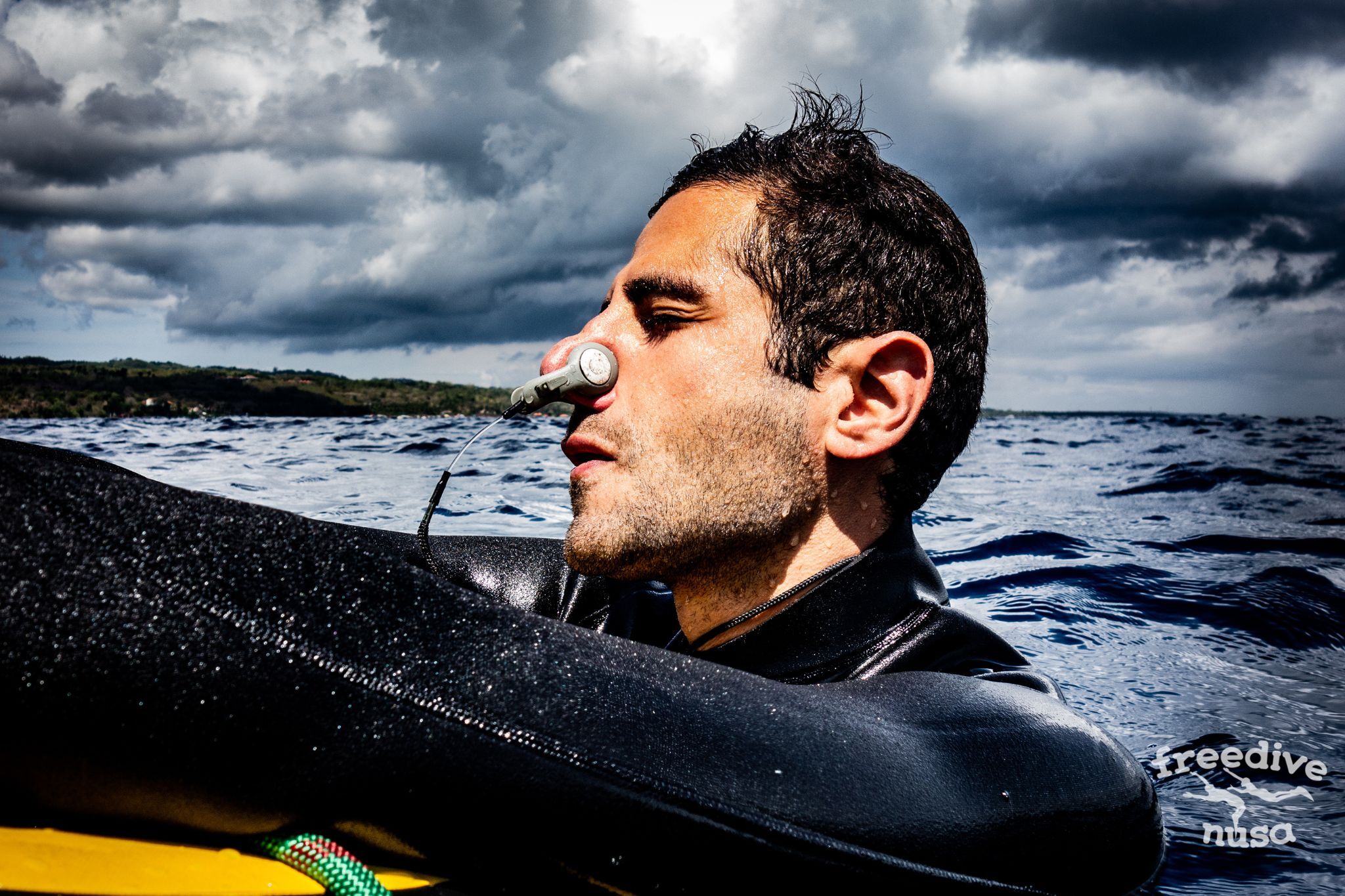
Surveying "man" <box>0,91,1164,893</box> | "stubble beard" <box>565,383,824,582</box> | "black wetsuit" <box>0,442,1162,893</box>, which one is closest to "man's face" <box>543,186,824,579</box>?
"stubble beard" <box>565,383,824,582</box>

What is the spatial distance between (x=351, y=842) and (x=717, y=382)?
1.22 m

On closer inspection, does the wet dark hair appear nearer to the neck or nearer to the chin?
the neck

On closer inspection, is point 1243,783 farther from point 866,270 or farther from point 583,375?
point 583,375

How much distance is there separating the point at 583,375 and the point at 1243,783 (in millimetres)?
2148

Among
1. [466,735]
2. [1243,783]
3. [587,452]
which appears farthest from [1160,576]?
[466,735]

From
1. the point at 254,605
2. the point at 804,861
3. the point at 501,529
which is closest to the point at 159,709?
the point at 254,605

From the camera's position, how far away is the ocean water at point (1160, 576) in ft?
7.87

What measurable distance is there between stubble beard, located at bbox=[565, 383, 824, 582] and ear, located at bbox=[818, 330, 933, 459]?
0.33 feet

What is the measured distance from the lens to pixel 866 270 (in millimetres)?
2275

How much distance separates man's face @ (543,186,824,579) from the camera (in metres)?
2.05

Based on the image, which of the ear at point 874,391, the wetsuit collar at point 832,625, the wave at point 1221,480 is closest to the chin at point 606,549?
the wetsuit collar at point 832,625

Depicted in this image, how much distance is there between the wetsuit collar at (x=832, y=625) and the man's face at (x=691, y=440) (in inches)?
7.2

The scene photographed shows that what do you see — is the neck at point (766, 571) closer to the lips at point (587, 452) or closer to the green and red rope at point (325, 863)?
the lips at point (587, 452)

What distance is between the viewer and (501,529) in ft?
23.3
